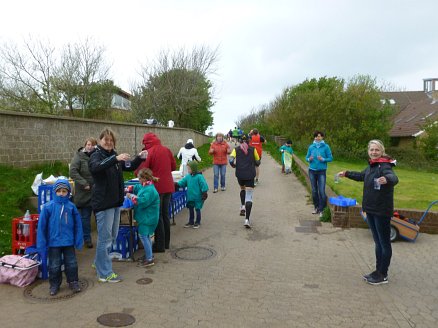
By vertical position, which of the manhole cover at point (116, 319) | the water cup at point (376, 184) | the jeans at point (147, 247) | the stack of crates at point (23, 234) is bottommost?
the manhole cover at point (116, 319)

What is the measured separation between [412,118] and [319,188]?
40.5 metres

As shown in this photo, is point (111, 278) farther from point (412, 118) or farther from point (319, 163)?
point (412, 118)

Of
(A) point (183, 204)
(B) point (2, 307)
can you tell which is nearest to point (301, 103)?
(A) point (183, 204)

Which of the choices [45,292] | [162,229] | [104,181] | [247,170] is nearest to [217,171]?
[247,170]

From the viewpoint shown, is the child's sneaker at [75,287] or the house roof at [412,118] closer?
the child's sneaker at [75,287]

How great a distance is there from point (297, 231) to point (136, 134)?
419 inches

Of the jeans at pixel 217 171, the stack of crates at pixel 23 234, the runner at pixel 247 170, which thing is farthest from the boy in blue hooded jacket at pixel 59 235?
the jeans at pixel 217 171

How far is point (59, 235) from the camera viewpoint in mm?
4617

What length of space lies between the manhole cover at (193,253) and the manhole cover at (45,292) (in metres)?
1.61

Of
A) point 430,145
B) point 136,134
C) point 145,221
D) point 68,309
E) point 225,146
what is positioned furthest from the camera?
point 430,145

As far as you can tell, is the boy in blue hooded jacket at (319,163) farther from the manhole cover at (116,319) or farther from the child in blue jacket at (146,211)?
the manhole cover at (116,319)

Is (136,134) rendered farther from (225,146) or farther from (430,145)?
(430,145)

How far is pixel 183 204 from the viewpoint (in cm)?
971

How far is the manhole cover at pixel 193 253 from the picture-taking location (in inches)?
240
